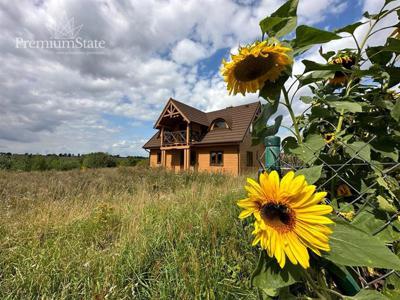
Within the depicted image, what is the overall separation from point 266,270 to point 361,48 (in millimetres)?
902

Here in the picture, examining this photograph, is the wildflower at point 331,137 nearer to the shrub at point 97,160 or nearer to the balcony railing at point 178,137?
the balcony railing at point 178,137

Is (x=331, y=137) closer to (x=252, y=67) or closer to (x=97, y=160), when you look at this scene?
(x=252, y=67)

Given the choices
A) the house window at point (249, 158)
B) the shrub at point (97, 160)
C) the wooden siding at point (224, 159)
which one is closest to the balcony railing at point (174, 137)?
the wooden siding at point (224, 159)

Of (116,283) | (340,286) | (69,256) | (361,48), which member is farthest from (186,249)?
(361,48)

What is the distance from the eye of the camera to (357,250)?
1.64 feet

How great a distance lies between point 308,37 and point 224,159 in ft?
52.0

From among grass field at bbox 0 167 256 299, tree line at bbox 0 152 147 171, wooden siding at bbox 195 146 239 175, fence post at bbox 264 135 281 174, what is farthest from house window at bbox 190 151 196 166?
fence post at bbox 264 135 281 174

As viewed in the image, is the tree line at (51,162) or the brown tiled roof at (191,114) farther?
the tree line at (51,162)

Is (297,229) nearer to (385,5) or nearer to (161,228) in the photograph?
(385,5)

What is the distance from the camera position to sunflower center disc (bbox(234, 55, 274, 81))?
0.71m

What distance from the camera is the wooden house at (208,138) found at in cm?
1608

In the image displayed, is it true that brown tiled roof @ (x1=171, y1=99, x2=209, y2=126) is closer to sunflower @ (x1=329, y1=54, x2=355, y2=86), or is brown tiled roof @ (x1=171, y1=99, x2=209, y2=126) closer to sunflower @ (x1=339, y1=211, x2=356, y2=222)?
sunflower @ (x1=329, y1=54, x2=355, y2=86)

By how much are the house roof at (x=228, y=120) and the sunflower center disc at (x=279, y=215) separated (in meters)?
14.9

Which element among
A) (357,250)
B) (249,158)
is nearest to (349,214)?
(357,250)
